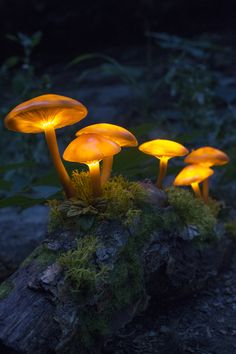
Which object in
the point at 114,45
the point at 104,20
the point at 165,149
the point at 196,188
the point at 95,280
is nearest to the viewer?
the point at 95,280

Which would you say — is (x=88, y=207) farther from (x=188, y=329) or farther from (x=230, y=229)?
(x=230, y=229)

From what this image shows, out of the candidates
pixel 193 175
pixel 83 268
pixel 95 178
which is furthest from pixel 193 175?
pixel 83 268

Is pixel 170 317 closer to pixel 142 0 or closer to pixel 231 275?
pixel 231 275

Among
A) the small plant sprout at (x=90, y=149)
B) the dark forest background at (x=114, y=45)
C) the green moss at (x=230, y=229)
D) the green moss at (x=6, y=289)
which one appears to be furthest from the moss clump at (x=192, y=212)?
the dark forest background at (x=114, y=45)

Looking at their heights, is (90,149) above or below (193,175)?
above

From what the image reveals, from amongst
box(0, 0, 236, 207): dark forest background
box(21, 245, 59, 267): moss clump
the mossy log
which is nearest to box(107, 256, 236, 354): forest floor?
the mossy log
